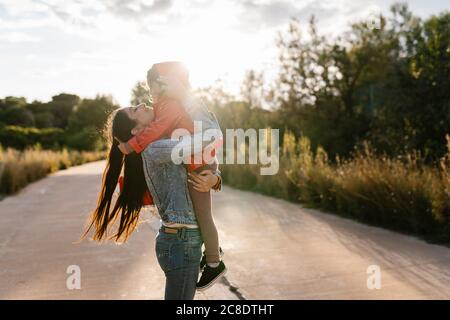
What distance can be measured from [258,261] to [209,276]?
11.9ft

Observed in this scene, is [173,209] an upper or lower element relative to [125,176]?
lower

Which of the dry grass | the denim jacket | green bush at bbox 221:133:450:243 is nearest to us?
the denim jacket

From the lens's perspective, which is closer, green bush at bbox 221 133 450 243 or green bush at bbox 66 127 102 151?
green bush at bbox 221 133 450 243

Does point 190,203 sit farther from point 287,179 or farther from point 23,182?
point 23,182

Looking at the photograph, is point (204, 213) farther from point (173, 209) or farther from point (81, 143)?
point (81, 143)

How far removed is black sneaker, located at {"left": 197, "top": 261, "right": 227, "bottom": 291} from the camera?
8.64ft

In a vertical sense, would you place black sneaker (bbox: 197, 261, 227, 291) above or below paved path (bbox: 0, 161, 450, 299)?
above

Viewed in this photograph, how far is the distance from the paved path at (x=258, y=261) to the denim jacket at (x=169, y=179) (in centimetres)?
253

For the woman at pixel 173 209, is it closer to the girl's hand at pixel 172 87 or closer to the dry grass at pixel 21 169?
the girl's hand at pixel 172 87

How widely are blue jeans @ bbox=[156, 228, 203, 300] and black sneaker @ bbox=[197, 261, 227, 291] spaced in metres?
0.09

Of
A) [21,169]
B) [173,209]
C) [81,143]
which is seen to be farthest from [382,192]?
[81,143]

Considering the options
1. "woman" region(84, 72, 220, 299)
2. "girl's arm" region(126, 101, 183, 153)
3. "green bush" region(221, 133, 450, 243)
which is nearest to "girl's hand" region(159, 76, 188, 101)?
"girl's arm" region(126, 101, 183, 153)

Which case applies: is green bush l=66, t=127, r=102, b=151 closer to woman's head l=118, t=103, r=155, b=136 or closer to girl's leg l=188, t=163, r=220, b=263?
woman's head l=118, t=103, r=155, b=136

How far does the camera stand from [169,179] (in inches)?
99.1
